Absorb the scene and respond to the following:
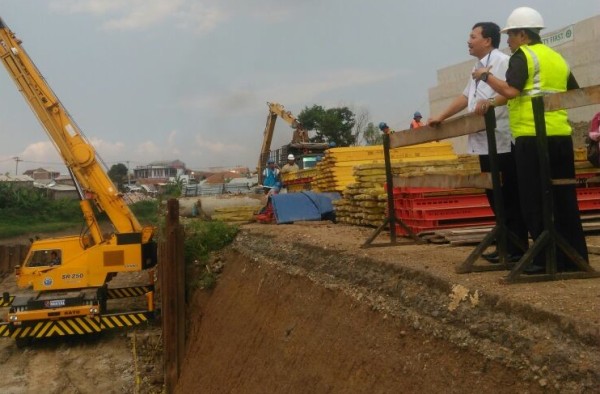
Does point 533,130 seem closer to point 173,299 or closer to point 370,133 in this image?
point 173,299

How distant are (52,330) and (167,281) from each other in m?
3.22

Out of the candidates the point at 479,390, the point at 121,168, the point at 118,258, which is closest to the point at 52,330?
the point at 118,258

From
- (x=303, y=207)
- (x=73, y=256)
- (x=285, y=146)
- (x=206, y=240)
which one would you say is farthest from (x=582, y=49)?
(x=73, y=256)

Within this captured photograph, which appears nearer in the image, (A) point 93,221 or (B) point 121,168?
(A) point 93,221

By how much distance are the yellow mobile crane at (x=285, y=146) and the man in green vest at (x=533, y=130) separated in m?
16.3

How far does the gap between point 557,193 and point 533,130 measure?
0.53 metres

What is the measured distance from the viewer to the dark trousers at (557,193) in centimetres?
514

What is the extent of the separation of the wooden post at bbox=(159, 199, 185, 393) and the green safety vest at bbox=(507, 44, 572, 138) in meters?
7.81

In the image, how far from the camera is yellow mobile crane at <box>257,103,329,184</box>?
24656mm

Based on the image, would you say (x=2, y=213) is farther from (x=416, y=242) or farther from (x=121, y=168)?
(x=121, y=168)

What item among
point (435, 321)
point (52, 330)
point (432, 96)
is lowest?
point (52, 330)

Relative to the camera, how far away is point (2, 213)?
3594 cm

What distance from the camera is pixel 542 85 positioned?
5.14 metres

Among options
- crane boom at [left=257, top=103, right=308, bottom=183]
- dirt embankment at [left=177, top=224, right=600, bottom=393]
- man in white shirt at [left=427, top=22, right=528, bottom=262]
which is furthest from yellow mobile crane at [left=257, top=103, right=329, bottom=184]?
man in white shirt at [left=427, top=22, right=528, bottom=262]
